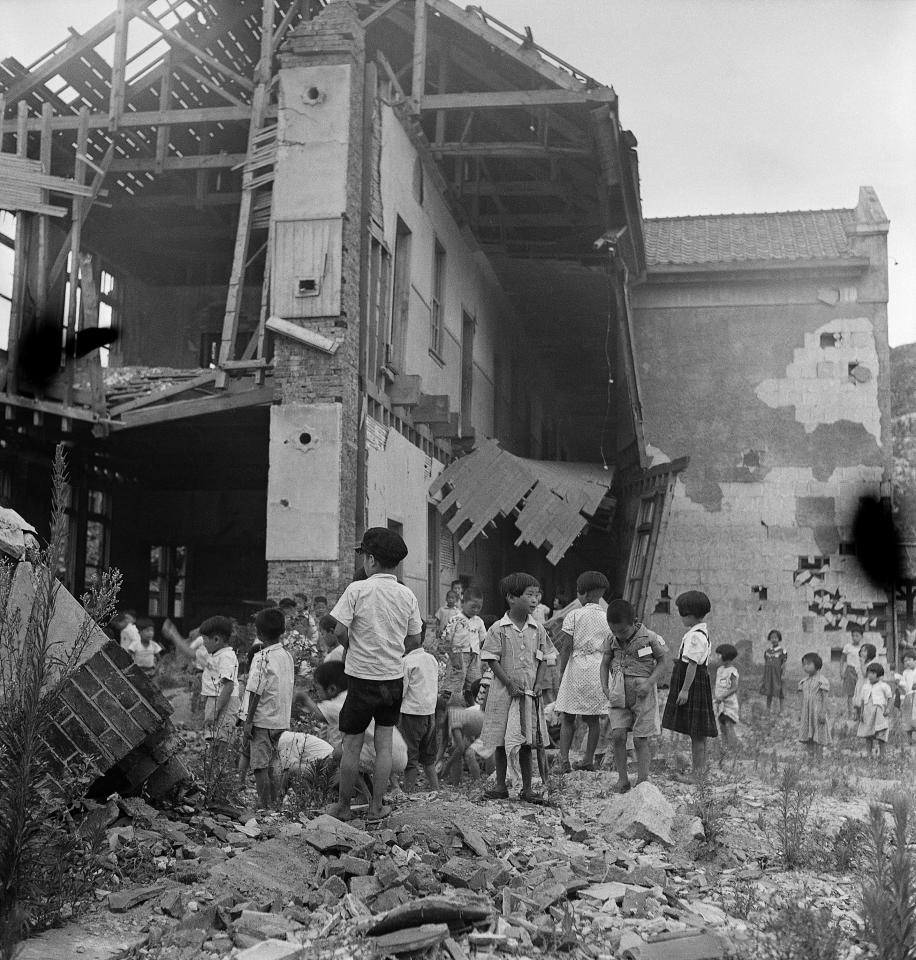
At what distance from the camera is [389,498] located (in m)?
14.5

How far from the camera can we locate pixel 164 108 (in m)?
16.7

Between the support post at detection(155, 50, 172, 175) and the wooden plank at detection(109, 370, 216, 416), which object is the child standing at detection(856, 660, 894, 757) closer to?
the wooden plank at detection(109, 370, 216, 416)

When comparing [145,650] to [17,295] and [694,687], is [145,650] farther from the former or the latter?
[694,687]

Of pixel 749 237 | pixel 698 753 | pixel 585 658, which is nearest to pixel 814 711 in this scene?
pixel 698 753

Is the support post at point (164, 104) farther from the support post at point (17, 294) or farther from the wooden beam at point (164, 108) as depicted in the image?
the support post at point (17, 294)

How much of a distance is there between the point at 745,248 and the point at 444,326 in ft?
25.3

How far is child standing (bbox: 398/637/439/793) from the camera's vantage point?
7695mm

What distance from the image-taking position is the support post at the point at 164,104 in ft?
55.4

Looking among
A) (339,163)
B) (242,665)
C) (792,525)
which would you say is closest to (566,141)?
(339,163)

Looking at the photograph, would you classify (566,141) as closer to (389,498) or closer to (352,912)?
(389,498)

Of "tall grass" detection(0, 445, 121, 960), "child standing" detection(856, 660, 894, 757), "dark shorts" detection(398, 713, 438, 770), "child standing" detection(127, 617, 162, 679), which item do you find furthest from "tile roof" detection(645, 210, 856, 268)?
"tall grass" detection(0, 445, 121, 960)

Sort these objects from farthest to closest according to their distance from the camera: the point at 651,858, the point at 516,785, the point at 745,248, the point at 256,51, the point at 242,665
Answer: the point at 745,248
the point at 256,51
the point at 242,665
the point at 516,785
the point at 651,858

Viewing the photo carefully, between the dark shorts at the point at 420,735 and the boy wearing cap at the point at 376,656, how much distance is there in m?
1.28

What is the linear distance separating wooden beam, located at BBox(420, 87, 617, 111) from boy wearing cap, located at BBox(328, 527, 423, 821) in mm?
10413
